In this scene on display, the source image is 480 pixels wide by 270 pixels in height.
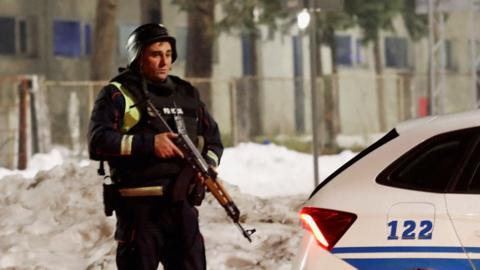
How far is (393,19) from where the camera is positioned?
29703 mm

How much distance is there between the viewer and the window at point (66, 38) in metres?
25.0

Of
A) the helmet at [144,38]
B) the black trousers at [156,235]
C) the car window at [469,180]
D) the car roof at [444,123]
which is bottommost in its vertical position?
the black trousers at [156,235]

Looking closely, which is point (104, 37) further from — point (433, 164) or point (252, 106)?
point (433, 164)

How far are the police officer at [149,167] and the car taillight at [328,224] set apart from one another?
1091 millimetres

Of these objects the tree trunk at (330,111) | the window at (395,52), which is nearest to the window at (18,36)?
the tree trunk at (330,111)

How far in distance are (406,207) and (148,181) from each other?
1.61 m

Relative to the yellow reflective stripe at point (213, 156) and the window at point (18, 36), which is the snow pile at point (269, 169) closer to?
the window at point (18, 36)

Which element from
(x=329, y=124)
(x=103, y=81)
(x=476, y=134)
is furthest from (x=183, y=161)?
(x=329, y=124)

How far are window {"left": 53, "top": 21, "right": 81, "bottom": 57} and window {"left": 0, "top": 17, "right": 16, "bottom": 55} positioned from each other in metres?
0.95

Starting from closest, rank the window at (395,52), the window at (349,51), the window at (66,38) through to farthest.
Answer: the window at (66,38)
the window at (349,51)
the window at (395,52)

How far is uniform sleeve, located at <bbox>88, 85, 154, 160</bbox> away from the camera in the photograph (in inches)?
247

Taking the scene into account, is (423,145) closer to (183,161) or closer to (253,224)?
(183,161)

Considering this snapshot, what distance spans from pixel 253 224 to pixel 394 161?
19.2 ft

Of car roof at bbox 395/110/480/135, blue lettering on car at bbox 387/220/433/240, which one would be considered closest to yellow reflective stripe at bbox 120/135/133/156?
car roof at bbox 395/110/480/135
